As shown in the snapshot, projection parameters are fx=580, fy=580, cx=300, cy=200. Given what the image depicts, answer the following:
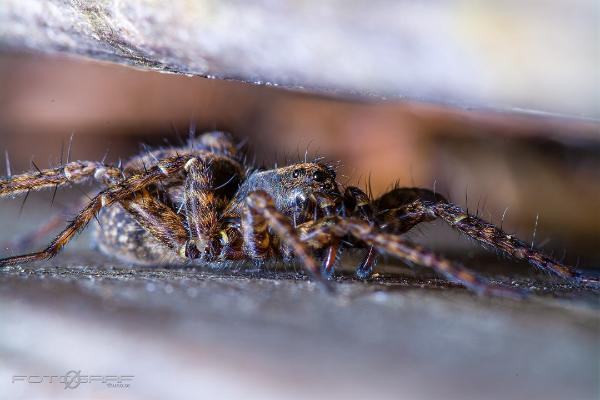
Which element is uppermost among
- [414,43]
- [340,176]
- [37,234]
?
[414,43]

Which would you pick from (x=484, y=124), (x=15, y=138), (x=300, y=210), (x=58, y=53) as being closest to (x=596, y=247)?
(x=484, y=124)

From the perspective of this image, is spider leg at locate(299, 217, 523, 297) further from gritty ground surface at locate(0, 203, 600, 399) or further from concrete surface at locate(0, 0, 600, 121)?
concrete surface at locate(0, 0, 600, 121)

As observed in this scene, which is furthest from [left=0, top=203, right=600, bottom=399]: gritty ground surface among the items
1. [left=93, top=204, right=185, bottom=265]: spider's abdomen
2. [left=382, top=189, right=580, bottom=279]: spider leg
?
[left=93, top=204, right=185, bottom=265]: spider's abdomen

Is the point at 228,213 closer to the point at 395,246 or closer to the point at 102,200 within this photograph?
the point at 102,200

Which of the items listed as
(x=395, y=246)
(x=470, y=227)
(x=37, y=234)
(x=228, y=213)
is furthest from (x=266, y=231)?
(x=37, y=234)

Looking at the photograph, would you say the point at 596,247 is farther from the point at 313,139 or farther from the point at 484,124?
the point at 313,139

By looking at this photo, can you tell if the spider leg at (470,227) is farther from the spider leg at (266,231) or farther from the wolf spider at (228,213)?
the spider leg at (266,231)
